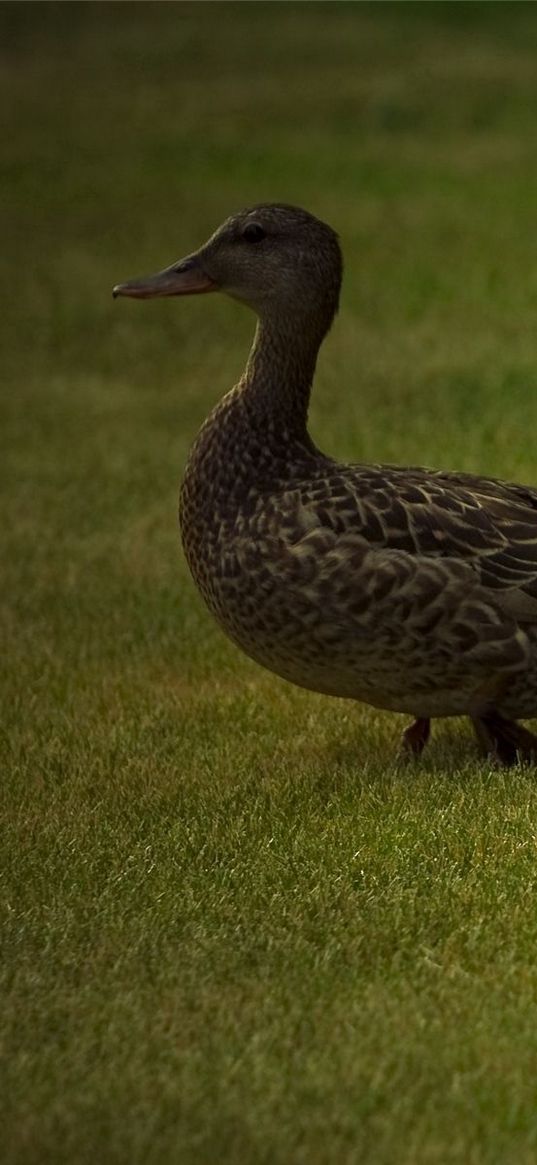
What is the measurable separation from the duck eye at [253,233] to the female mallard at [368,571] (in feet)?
1.33

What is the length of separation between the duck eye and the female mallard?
41 centimetres

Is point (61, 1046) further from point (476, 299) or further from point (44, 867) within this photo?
point (476, 299)

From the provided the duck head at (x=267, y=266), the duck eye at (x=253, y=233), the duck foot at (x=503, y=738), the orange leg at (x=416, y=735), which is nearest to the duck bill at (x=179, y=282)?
the duck head at (x=267, y=266)

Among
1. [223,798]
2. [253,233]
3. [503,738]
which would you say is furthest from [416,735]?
[253,233]

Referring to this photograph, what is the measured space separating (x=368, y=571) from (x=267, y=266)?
131 cm

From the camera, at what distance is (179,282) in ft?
22.0

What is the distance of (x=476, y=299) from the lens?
50.6 ft

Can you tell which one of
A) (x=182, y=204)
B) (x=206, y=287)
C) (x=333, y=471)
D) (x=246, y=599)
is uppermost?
(x=182, y=204)

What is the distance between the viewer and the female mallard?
19.4 feet

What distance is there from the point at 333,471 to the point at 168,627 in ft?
6.69

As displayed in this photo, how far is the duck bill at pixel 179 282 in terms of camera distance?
6664 mm

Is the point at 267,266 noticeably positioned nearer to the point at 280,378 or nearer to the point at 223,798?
the point at 280,378

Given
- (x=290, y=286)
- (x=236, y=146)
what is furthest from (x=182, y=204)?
(x=290, y=286)

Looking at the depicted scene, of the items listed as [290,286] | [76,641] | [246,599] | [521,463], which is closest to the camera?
[246,599]
